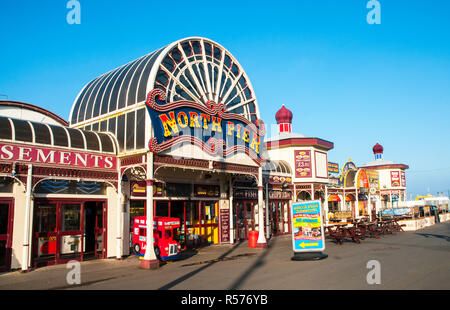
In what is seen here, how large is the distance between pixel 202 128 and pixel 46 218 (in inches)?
314

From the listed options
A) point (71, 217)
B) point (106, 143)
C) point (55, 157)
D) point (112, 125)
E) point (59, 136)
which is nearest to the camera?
point (55, 157)

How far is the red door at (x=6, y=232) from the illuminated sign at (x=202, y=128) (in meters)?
5.91

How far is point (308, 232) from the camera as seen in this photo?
1598 centimetres

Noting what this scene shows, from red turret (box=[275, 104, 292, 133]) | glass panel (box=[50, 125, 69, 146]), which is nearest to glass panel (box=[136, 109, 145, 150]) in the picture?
glass panel (box=[50, 125, 69, 146])

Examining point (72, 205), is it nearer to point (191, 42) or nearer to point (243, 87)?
point (191, 42)

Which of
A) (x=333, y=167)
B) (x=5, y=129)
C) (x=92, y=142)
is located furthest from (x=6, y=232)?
(x=333, y=167)

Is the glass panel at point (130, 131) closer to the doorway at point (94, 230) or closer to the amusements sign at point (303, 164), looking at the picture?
the doorway at point (94, 230)

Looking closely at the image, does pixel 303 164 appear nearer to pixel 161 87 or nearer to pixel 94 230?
pixel 161 87

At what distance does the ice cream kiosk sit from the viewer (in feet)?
53.1

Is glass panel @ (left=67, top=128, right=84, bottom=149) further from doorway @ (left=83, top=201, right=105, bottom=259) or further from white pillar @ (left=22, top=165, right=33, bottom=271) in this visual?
doorway @ (left=83, top=201, right=105, bottom=259)

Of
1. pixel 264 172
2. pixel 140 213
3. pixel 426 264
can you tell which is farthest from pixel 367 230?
pixel 140 213

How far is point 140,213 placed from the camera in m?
18.9

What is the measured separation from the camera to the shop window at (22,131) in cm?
1463
